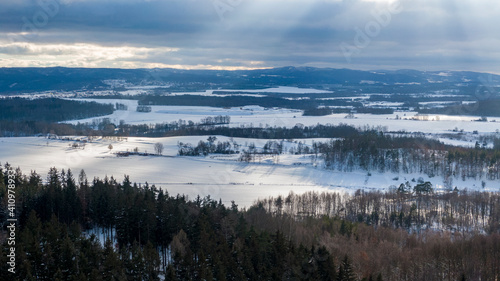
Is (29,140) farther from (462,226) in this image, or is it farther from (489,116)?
(489,116)

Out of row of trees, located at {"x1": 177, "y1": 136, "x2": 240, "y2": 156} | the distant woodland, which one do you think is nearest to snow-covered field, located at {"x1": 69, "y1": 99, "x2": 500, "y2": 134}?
the distant woodland

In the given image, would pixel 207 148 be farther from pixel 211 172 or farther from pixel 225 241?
pixel 225 241

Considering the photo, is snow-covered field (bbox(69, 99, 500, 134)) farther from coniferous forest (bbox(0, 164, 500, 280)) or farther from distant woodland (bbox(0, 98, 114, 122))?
coniferous forest (bbox(0, 164, 500, 280))

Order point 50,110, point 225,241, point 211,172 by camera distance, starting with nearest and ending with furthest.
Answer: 1. point 225,241
2. point 211,172
3. point 50,110

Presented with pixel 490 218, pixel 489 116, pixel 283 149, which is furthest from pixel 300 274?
pixel 489 116

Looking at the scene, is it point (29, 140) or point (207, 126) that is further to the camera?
point (207, 126)

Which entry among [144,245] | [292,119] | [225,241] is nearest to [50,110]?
[292,119]
